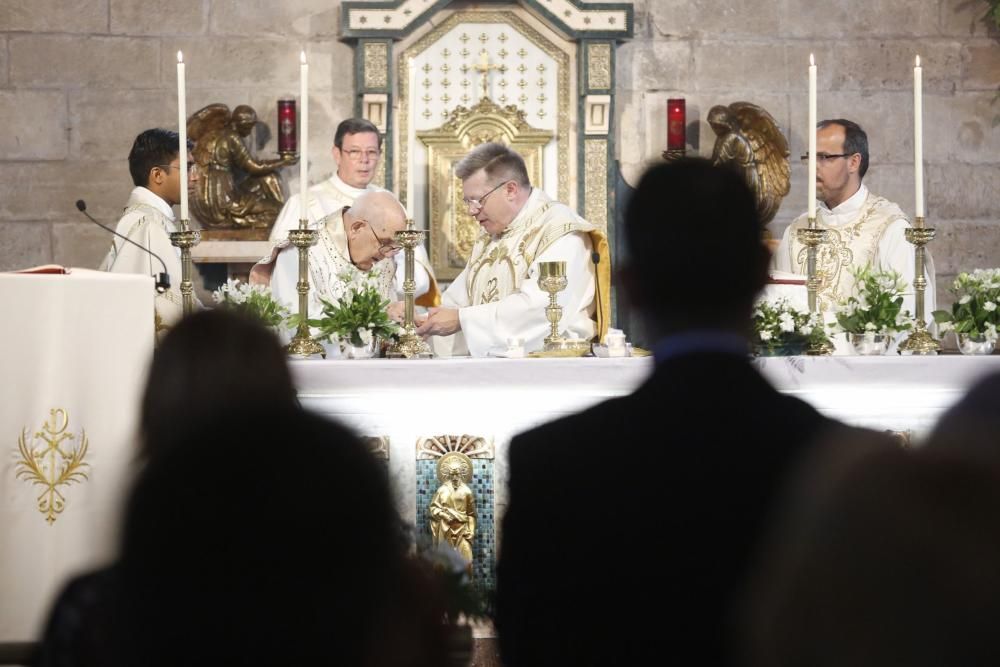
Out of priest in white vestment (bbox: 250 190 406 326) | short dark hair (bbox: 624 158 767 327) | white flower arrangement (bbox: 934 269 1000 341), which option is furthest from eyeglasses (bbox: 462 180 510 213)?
short dark hair (bbox: 624 158 767 327)

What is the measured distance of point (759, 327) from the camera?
423 cm

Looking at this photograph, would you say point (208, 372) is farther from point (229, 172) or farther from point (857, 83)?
point (857, 83)

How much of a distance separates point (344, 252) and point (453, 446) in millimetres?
1896

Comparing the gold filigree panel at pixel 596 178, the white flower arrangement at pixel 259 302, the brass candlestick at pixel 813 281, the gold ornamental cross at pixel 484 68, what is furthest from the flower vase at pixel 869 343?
the gold ornamental cross at pixel 484 68

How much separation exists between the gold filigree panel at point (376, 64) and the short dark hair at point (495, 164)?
1759 mm

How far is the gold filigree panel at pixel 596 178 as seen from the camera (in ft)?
25.4

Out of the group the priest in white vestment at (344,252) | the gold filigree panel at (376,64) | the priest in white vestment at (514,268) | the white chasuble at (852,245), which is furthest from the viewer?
the gold filigree panel at (376,64)

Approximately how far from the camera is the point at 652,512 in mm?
1817

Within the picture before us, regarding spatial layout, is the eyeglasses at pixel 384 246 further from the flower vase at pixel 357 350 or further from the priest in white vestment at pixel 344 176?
the priest in white vestment at pixel 344 176

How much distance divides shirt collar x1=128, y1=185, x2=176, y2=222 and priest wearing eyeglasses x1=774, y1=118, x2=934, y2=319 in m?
2.97

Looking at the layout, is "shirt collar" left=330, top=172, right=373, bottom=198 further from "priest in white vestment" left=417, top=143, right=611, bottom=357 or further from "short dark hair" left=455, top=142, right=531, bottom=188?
"short dark hair" left=455, top=142, right=531, bottom=188

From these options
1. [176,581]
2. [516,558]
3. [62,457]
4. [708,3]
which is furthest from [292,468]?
[708,3]

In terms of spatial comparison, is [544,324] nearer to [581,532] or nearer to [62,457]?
[62,457]

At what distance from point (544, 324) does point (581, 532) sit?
3.50 meters
